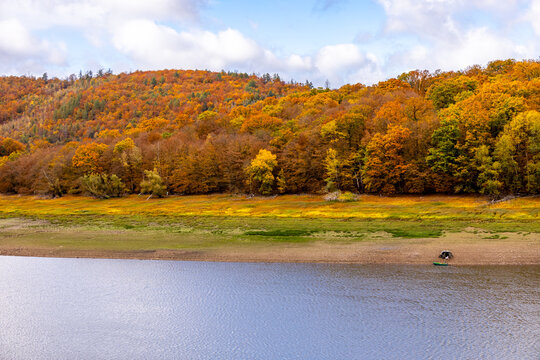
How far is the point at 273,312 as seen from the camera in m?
29.0

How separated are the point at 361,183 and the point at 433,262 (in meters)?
44.7

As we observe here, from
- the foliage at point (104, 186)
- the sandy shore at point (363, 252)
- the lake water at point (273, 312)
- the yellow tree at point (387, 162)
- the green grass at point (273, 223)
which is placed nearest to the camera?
the lake water at point (273, 312)

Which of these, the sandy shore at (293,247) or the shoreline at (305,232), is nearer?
the sandy shore at (293,247)

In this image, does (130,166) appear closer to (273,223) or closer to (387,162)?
(273,223)

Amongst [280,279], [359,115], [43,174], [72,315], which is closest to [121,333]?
[72,315]

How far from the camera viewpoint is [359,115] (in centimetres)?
8738

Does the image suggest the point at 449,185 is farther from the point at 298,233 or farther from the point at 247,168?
the point at 247,168

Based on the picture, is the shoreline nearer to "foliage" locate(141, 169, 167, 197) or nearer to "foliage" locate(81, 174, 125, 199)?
"foliage" locate(141, 169, 167, 197)

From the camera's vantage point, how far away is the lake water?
2377 centimetres

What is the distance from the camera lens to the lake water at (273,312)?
78.0 feet

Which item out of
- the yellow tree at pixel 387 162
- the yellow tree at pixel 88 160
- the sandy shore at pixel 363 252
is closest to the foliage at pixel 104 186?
the yellow tree at pixel 88 160

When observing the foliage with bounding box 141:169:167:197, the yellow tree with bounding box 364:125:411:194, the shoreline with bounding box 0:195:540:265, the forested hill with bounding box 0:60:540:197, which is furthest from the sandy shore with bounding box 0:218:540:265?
the foliage with bounding box 141:169:167:197

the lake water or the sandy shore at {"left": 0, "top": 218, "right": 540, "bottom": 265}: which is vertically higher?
the sandy shore at {"left": 0, "top": 218, "right": 540, "bottom": 265}

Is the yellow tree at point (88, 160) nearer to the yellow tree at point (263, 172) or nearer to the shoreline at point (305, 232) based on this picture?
the shoreline at point (305, 232)
